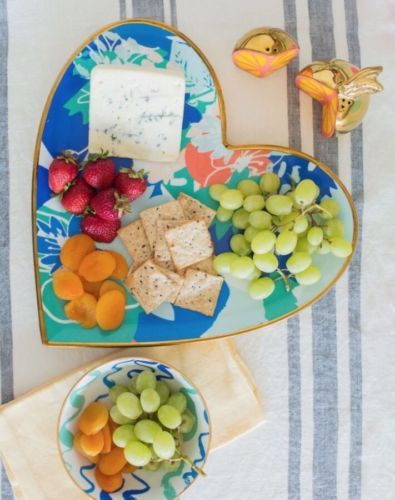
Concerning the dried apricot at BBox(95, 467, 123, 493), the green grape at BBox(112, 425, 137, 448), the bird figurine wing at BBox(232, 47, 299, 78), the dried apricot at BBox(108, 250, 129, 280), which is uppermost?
the bird figurine wing at BBox(232, 47, 299, 78)

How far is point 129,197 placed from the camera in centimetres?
92

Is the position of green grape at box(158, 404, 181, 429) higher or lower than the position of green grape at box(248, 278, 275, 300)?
lower

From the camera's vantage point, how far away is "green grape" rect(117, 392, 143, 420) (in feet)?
2.81

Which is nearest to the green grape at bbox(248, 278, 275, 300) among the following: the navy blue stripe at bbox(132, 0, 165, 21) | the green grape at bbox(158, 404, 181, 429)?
the green grape at bbox(158, 404, 181, 429)

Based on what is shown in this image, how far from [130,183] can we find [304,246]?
273 mm

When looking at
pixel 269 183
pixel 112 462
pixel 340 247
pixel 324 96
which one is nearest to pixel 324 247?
pixel 340 247

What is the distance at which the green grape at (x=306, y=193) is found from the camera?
89 cm

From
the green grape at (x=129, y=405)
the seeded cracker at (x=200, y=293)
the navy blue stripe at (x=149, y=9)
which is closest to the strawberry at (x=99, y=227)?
the seeded cracker at (x=200, y=293)

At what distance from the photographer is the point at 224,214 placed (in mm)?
933

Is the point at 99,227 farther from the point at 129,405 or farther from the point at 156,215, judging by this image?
the point at 129,405

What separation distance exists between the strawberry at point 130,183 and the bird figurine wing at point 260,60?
0.23m

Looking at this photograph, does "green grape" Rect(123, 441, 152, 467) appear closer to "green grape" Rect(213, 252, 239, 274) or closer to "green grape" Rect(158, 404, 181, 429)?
"green grape" Rect(158, 404, 181, 429)

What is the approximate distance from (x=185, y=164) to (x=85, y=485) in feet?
1.60

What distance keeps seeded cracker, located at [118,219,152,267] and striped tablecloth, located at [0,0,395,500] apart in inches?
6.0
